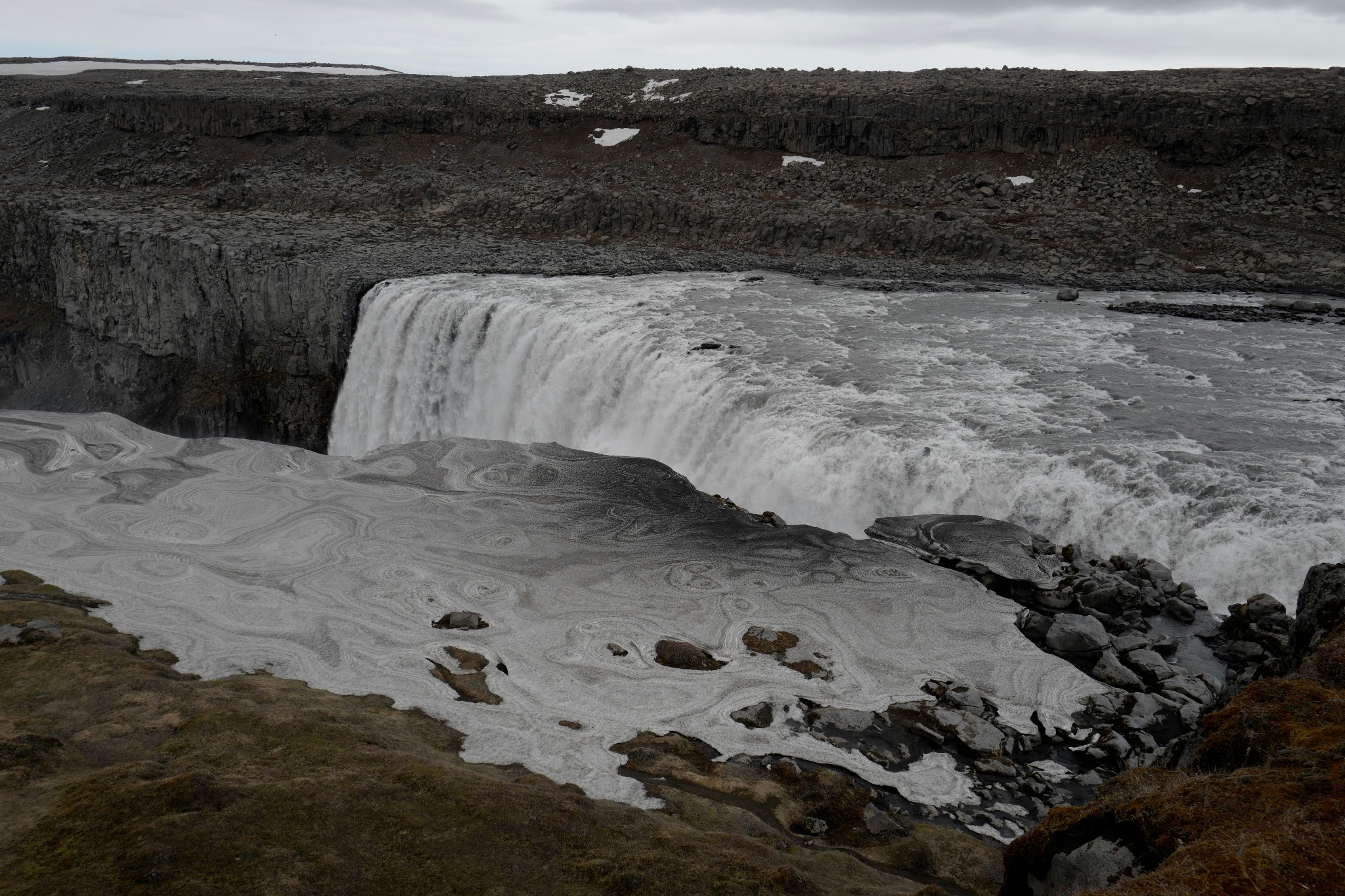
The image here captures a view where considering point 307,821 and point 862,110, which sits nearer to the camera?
point 307,821

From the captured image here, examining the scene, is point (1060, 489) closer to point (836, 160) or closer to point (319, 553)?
point (319, 553)

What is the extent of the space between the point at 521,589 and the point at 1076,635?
295 inches

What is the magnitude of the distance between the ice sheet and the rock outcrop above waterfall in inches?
630

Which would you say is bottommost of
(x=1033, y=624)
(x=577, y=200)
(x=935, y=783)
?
(x=935, y=783)

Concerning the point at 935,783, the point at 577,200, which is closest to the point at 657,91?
the point at 577,200

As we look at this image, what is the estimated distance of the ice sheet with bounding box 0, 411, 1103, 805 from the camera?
1106 cm

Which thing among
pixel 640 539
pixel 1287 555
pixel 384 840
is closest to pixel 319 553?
pixel 640 539

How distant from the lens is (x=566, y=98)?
52438mm

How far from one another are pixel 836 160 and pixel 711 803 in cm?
4002

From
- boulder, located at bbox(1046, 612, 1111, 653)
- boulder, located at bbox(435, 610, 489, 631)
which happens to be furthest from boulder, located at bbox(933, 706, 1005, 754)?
boulder, located at bbox(435, 610, 489, 631)

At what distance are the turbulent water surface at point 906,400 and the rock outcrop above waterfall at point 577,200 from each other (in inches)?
162

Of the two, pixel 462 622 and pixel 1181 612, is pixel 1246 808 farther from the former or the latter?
pixel 462 622

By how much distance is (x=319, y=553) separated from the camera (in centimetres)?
1527

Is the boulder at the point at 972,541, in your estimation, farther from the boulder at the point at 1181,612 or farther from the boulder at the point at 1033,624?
the boulder at the point at 1181,612
